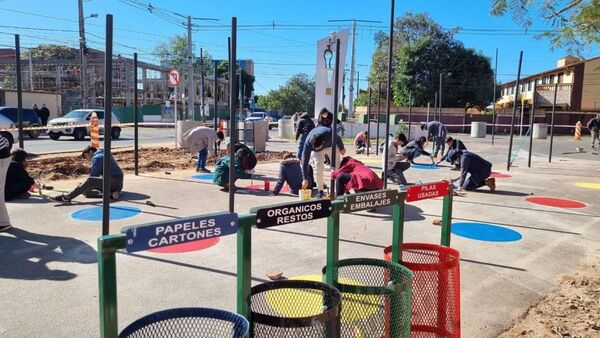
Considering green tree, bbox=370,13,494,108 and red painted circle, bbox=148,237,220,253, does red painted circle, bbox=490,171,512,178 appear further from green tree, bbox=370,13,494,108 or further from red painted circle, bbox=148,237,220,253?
green tree, bbox=370,13,494,108

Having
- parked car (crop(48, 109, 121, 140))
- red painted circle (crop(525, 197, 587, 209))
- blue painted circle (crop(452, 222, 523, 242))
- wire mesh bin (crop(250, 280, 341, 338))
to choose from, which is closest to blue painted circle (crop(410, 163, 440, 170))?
red painted circle (crop(525, 197, 587, 209))

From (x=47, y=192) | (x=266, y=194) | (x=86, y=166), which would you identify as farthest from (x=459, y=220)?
(x=86, y=166)

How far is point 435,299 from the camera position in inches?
129

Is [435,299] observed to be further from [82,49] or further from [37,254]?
[82,49]

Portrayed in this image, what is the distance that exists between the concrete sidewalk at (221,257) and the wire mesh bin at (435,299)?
571mm

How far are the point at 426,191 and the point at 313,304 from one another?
54.5 inches

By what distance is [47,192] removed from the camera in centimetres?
Result: 901

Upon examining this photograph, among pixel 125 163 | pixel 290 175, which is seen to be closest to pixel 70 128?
pixel 125 163

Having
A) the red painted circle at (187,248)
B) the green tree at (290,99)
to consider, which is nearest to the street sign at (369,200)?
the red painted circle at (187,248)

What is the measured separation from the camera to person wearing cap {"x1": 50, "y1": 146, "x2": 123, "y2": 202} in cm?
811

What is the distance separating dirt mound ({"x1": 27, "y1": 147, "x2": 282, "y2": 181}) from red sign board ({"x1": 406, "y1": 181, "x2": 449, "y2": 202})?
9358mm

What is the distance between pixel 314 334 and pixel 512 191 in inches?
373

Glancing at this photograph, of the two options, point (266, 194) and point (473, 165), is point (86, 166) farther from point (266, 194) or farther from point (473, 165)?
point (473, 165)

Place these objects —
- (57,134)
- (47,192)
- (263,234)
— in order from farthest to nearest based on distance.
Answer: (57,134) < (47,192) < (263,234)
